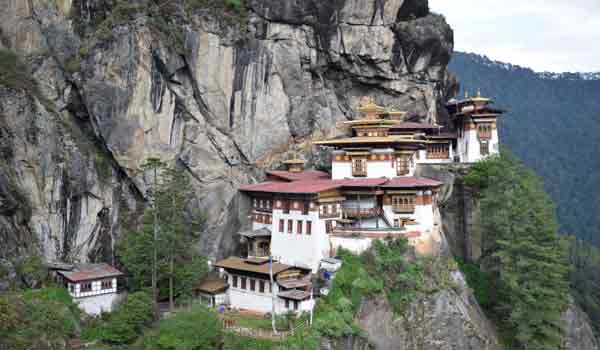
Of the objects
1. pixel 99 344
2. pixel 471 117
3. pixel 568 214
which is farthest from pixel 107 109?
pixel 568 214

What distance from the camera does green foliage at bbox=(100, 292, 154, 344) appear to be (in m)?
31.1

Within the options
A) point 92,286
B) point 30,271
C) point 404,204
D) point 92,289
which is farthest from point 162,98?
point 404,204

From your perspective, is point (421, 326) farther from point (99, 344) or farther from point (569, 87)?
point (569, 87)

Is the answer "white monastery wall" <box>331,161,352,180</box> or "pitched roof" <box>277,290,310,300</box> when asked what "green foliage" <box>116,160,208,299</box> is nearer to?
"pitched roof" <box>277,290,310,300</box>

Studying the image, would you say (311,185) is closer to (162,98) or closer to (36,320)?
(162,98)

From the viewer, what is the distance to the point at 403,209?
38.8m

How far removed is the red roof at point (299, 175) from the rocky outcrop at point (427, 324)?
13.3 metres

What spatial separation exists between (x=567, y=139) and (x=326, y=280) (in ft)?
434

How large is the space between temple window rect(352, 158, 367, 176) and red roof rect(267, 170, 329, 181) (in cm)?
325

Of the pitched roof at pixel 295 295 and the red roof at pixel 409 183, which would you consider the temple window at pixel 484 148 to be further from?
the pitched roof at pixel 295 295

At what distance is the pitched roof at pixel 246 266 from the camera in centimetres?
3572

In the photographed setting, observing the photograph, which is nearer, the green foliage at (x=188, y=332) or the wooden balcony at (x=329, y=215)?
the green foliage at (x=188, y=332)

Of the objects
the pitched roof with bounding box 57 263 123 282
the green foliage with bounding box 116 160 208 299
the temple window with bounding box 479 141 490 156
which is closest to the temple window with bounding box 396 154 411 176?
the temple window with bounding box 479 141 490 156

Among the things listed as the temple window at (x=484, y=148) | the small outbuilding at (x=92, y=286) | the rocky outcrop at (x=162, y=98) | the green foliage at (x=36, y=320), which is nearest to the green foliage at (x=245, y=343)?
the green foliage at (x=36, y=320)
